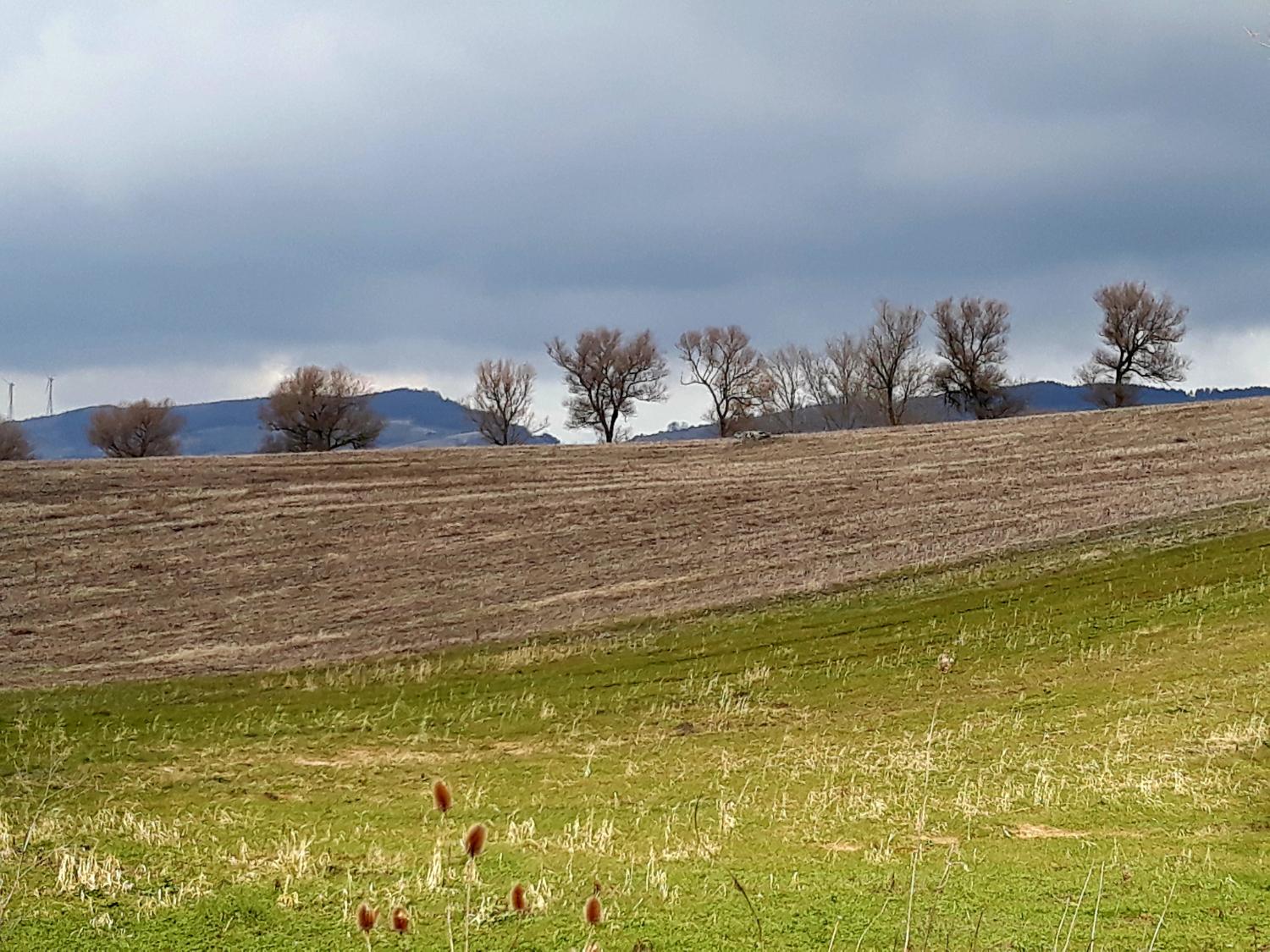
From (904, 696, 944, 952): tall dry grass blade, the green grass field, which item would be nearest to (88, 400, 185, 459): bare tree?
the green grass field

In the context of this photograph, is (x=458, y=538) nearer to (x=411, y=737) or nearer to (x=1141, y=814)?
(x=411, y=737)

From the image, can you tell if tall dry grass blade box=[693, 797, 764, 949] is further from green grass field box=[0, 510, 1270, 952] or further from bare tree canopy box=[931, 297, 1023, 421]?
bare tree canopy box=[931, 297, 1023, 421]

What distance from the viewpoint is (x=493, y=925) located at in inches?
279

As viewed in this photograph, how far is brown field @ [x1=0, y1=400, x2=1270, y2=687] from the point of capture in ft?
82.9

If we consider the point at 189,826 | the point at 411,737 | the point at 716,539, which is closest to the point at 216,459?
the point at 716,539

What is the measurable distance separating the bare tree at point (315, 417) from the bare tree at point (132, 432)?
923 cm

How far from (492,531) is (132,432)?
64.8 meters

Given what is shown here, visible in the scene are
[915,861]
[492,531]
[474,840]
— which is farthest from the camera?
[492,531]

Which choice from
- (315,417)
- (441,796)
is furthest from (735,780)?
(315,417)

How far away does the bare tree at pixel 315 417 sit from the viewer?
84.2 meters

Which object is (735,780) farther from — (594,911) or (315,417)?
(315,417)

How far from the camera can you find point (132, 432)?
88.2 m

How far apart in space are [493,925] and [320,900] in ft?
4.91

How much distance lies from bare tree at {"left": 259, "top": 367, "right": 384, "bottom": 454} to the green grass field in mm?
65505
